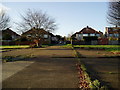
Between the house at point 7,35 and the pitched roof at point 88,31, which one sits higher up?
the pitched roof at point 88,31

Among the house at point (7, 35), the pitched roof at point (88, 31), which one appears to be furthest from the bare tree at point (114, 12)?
the pitched roof at point (88, 31)

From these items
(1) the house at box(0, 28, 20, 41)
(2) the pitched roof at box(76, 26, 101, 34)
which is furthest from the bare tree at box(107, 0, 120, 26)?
(2) the pitched roof at box(76, 26, 101, 34)

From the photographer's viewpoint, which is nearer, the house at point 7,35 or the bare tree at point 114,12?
the bare tree at point 114,12

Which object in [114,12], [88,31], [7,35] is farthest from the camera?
[88,31]

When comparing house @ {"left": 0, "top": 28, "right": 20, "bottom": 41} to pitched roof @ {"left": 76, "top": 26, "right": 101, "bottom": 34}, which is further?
pitched roof @ {"left": 76, "top": 26, "right": 101, "bottom": 34}

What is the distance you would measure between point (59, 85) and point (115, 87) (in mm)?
1981

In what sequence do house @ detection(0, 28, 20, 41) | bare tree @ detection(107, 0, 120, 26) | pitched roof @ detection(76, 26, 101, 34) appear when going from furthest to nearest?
pitched roof @ detection(76, 26, 101, 34)
house @ detection(0, 28, 20, 41)
bare tree @ detection(107, 0, 120, 26)

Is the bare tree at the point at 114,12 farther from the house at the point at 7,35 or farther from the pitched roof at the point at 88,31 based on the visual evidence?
the pitched roof at the point at 88,31

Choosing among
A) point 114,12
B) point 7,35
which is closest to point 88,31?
point 7,35

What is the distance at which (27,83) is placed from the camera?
5.40 metres

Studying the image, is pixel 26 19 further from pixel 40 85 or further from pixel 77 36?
pixel 77 36

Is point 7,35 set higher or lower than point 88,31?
lower

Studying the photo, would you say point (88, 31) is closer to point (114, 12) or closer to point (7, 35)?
point (7, 35)

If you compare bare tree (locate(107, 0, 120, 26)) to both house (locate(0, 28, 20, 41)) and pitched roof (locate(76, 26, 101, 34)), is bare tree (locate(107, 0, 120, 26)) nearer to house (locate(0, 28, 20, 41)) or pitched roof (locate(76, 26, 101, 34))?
house (locate(0, 28, 20, 41))
